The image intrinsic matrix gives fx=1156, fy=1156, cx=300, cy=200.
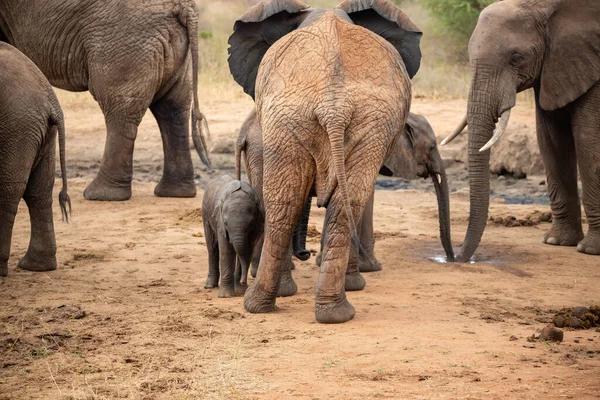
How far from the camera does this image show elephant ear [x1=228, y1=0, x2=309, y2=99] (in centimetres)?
648

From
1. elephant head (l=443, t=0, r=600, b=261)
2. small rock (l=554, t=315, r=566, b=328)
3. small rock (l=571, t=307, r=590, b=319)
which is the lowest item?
small rock (l=554, t=315, r=566, b=328)

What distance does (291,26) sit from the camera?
656cm

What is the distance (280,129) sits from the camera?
5785mm

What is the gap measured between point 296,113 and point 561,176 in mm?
3701

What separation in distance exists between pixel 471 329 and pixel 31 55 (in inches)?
216

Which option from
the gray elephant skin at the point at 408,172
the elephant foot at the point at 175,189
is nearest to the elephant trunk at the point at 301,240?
the gray elephant skin at the point at 408,172

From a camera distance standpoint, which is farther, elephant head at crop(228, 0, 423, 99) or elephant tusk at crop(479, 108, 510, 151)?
elephant tusk at crop(479, 108, 510, 151)

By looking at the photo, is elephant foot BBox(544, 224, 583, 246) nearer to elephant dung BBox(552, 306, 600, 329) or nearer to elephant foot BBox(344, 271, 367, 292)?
Result: elephant foot BBox(344, 271, 367, 292)

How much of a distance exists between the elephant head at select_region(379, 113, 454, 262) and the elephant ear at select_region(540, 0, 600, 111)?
39.8 inches

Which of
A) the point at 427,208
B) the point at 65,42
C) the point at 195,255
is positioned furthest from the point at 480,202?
the point at 65,42

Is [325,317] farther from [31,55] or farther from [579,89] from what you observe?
[31,55]

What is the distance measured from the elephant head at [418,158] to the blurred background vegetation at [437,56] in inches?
312

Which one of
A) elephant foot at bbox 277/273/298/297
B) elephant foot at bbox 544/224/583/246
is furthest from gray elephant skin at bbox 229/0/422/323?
elephant foot at bbox 544/224/583/246

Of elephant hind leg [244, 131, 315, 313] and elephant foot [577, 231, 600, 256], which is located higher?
elephant hind leg [244, 131, 315, 313]
